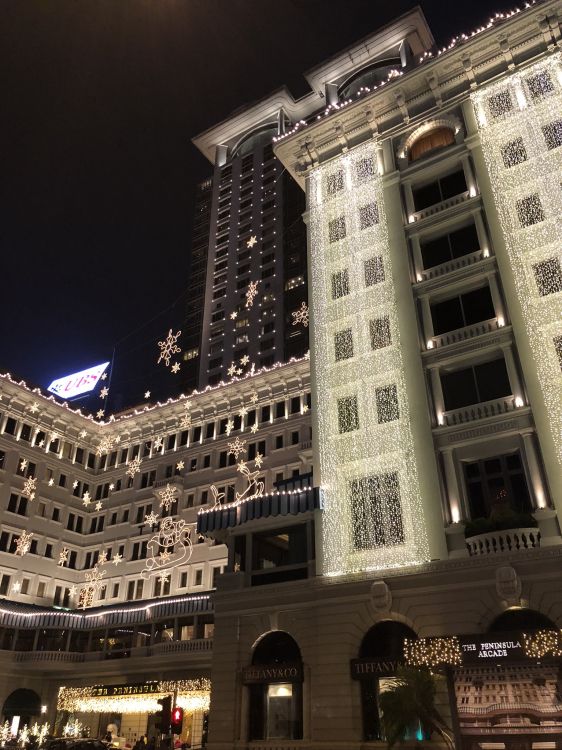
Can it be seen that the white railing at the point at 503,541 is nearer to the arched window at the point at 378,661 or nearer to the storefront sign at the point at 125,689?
the arched window at the point at 378,661

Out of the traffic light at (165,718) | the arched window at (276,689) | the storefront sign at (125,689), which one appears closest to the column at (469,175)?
the arched window at (276,689)

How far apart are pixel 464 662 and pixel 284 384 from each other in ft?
105

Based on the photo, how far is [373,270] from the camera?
32.1 metres

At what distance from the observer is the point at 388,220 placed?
3281 cm

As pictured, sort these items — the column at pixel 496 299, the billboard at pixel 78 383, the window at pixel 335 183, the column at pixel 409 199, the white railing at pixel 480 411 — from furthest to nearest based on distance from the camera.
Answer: the billboard at pixel 78 383 < the window at pixel 335 183 < the column at pixel 409 199 < the column at pixel 496 299 < the white railing at pixel 480 411

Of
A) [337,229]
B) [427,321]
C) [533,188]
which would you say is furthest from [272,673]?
[533,188]

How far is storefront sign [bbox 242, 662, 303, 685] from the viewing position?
77.7 ft

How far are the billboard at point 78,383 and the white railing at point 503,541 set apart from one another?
4651 centimetres

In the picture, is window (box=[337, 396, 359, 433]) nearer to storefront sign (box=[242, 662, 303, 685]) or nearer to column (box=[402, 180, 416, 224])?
column (box=[402, 180, 416, 224])

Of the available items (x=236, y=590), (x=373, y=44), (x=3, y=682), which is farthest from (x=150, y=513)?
(x=373, y=44)

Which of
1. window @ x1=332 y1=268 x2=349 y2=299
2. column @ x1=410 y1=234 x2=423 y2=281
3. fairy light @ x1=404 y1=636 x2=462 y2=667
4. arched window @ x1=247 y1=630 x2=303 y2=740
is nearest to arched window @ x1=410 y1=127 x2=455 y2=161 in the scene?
column @ x1=410 y1=234 x2=423 y2=281

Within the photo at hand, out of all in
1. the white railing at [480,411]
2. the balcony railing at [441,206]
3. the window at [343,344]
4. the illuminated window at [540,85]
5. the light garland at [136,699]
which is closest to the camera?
the white railing at [480,411]

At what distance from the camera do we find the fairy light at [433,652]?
64.2 ft

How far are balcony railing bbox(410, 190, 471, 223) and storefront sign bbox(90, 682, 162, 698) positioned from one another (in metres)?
32.8
